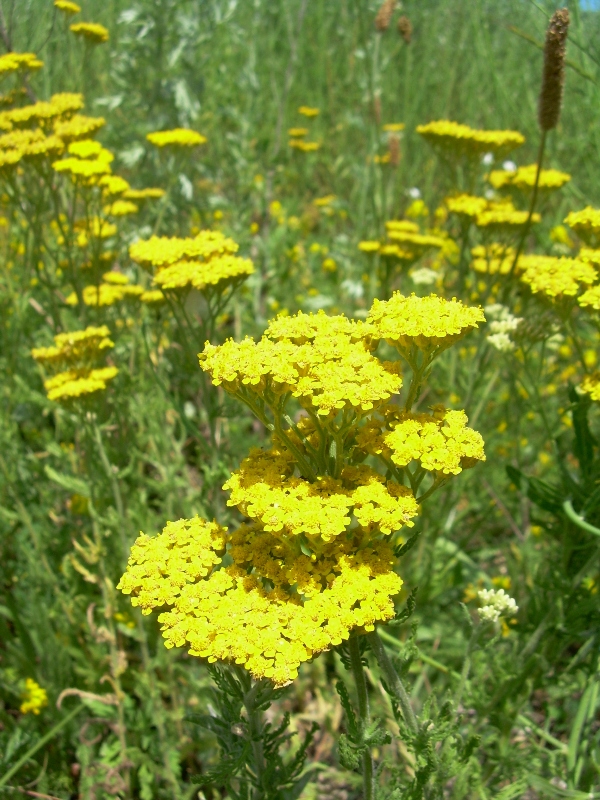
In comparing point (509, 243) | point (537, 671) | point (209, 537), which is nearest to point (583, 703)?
point (537, 671)

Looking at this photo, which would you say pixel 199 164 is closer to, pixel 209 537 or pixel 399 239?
pixel 399 239

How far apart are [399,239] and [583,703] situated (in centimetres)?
224

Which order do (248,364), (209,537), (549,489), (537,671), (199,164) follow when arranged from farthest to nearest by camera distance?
(199,164) → (537,671) → (549,489) → (209,537) → (248,364)

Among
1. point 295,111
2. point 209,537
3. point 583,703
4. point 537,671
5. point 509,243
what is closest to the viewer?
point 209,537

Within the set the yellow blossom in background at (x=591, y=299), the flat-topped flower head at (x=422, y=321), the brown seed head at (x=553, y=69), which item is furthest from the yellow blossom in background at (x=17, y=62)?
the yellow blossom in background at (x=591, y=299)

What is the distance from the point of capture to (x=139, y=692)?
8.00 ft

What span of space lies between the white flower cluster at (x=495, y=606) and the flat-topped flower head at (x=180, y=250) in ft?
4.17

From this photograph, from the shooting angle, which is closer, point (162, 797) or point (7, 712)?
point (162, 797)

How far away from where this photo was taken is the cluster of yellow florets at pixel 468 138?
3.01 metres

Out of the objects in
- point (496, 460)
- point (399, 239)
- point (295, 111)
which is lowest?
point (496, 460)

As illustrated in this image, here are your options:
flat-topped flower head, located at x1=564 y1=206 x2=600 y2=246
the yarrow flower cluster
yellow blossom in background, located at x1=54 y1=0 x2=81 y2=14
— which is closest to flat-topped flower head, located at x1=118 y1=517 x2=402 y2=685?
the yarrow flower cluster

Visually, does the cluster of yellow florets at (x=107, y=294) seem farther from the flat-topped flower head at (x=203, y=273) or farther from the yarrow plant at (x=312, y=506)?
the yarrow plant at (x=312, y=506)

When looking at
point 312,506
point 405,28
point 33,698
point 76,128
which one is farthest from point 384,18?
point 33,698

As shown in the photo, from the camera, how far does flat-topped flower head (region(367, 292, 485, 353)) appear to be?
1349 mm
